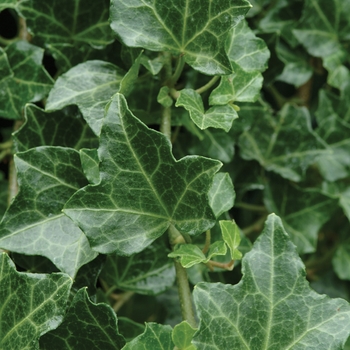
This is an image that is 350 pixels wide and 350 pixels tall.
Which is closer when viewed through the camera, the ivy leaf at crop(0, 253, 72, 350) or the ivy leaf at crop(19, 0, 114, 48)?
the ivy leaf at crop(0, 253, 72, 350)

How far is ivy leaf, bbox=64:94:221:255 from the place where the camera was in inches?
22.6

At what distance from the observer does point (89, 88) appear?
0.69 m

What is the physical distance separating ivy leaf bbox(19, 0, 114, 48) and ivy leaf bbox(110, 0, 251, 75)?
15cm

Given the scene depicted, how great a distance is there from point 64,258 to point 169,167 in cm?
17

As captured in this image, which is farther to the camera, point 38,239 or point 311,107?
point 311,107

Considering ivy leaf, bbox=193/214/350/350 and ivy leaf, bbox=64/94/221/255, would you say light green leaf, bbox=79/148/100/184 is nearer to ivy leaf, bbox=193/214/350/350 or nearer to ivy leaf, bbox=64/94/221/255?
ivy leaf, bbox=64/94/221/255

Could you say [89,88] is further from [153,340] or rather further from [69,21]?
[153,340]

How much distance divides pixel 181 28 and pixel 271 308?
34 cm

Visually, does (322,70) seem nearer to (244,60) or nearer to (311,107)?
(311,107)

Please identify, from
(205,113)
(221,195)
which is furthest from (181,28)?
(221,195)

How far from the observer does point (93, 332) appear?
613 mm

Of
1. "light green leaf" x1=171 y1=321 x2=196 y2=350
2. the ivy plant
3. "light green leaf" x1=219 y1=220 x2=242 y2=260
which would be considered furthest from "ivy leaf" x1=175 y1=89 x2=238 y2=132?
"light green leaf" x1=171 y1=321 x2=196 y2=350

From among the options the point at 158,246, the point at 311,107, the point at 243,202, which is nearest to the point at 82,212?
the point at 158,246

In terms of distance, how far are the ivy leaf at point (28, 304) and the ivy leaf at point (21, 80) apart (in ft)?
0.85
